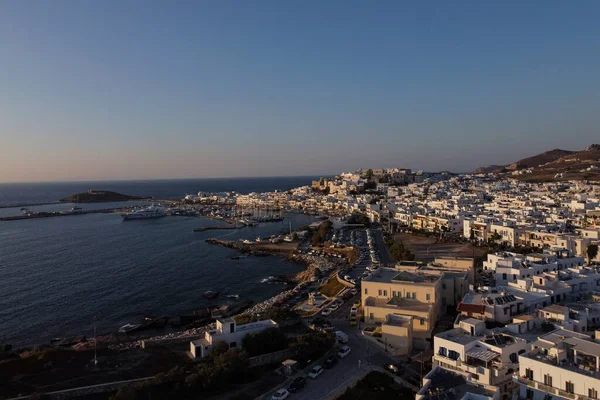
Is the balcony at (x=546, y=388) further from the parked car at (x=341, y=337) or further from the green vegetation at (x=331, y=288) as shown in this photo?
the green vegetation at (x=331, y=288)

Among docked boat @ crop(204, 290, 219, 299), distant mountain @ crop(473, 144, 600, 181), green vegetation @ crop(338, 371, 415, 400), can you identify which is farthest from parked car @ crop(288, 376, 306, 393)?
distant mountain @ crop(473, 144, 600, 181)

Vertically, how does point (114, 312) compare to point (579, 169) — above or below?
below

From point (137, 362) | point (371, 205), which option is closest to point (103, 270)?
point (137, 362)

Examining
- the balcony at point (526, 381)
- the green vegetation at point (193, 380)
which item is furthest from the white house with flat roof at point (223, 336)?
the balcony at point (526, 381)

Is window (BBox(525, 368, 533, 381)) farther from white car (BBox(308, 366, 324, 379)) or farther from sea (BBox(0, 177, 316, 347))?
sea (BBox(0, 177, 316, 347))

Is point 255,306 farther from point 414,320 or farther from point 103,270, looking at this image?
point 103,270

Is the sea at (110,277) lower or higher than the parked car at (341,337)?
lower
